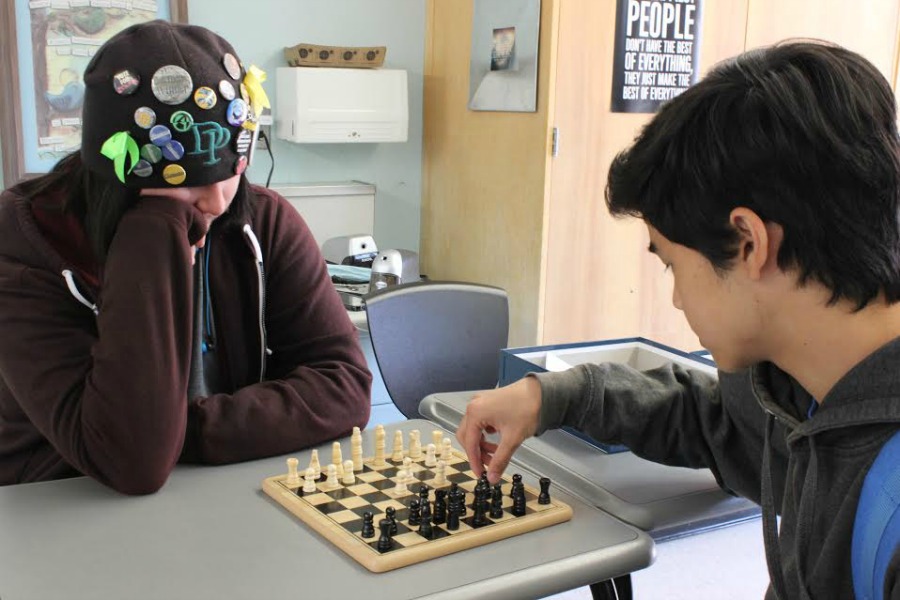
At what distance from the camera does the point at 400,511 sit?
1.21m

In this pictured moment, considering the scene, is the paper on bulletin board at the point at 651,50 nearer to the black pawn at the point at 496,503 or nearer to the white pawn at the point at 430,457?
the white pawn at the point at 430,457

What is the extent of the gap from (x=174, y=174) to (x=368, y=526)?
0.62m

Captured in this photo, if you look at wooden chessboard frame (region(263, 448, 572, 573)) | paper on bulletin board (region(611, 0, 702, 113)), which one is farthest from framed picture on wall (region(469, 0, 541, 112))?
wooden chessboard frame (region(263, 448, 572, 573))

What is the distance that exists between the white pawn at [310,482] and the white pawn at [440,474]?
17 cm

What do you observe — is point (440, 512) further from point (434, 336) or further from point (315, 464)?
point (434, 336)

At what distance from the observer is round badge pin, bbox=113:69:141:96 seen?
136cm

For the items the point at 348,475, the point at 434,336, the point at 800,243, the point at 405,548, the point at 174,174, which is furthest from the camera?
the point at 434,336

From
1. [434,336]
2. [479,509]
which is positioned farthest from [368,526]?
[434,336]

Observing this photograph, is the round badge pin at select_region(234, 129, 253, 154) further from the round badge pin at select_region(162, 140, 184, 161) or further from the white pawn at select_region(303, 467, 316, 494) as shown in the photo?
the white pawn at select_region(303, 467, 316, 494)

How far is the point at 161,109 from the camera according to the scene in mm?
1366

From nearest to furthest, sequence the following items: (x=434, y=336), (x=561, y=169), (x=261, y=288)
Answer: (x=261, y=288), (x=434, y=336), (x=561, y=169)

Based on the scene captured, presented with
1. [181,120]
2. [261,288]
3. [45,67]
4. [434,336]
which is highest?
[45,67]

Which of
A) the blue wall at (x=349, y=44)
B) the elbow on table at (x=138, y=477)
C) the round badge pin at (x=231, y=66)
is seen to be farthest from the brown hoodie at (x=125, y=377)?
the blue wall at (x=349, y=44)

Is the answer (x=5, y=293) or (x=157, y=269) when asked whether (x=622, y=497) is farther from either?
(x=5, y=293)
